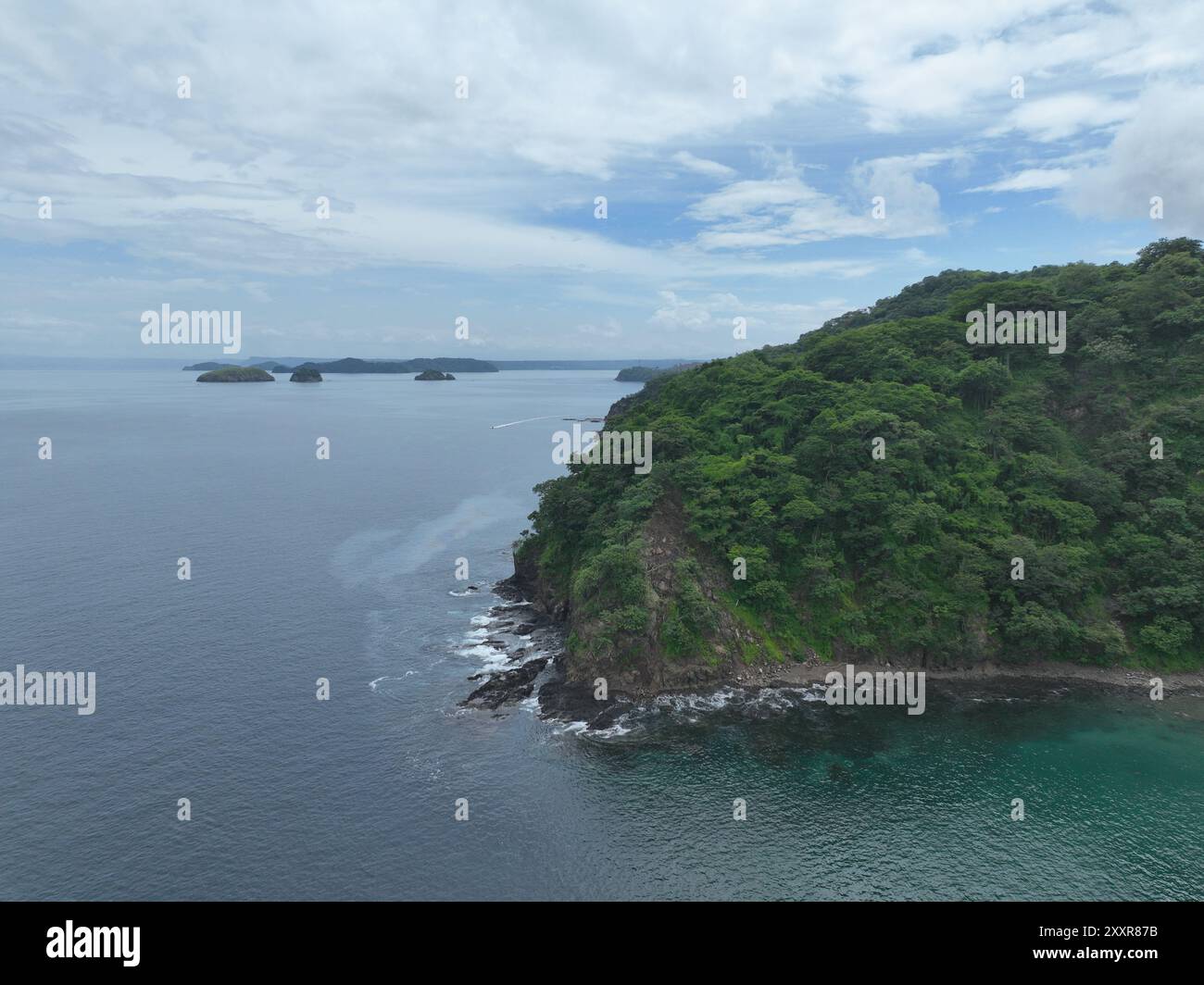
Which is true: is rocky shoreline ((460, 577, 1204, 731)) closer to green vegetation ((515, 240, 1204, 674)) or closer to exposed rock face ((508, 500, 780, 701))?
exposed rock face ((508, 500, 780, 701))

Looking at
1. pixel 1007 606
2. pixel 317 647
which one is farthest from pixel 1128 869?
pixel 317 647

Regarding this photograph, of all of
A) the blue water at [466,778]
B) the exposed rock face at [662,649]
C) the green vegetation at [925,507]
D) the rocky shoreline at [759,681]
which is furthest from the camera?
the green vegetation at [925,507]

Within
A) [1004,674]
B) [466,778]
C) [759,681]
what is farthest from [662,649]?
[1004,674]

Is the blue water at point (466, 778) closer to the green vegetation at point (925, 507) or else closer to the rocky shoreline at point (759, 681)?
the rocky shoreline at point (759, 681)

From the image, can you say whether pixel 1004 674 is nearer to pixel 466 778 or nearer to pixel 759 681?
pixel 759 681

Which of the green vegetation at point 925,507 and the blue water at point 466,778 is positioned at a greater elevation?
the green vegetation at point 925,507

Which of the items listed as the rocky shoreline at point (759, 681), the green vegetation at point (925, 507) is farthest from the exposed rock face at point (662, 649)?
the rocky shoreline at point (759, 681)
